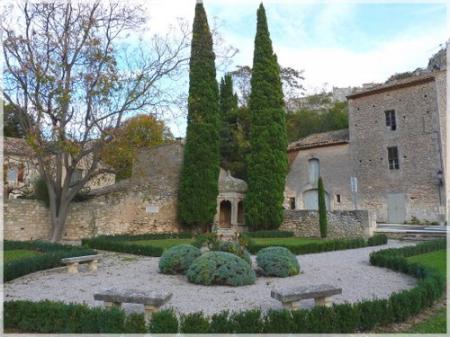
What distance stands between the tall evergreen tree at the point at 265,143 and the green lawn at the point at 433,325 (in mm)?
15180

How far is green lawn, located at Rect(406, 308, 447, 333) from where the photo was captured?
453cm

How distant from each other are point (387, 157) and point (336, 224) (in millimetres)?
8562

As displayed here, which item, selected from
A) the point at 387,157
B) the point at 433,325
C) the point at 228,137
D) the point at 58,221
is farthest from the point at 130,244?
the point at 387,157

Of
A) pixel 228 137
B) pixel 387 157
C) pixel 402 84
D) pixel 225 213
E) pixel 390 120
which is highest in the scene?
pixel 402 84

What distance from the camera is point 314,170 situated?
26.6m

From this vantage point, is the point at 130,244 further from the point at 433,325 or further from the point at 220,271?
the point at 433,325

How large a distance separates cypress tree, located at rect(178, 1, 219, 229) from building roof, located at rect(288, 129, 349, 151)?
917 cm

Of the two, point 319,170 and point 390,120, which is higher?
point 390,120

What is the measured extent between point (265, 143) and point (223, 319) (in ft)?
57.4

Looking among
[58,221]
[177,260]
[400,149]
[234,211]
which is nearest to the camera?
[177,260]

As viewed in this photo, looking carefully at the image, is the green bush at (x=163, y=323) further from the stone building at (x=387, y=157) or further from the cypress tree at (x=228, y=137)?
the cypress tree at (x=228, y=137)

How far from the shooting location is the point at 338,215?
59.3 feet

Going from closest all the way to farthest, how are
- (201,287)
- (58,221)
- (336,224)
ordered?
(201,287)
(58,221)
(336,224)

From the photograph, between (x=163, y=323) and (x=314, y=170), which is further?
(x=314, y=170)
